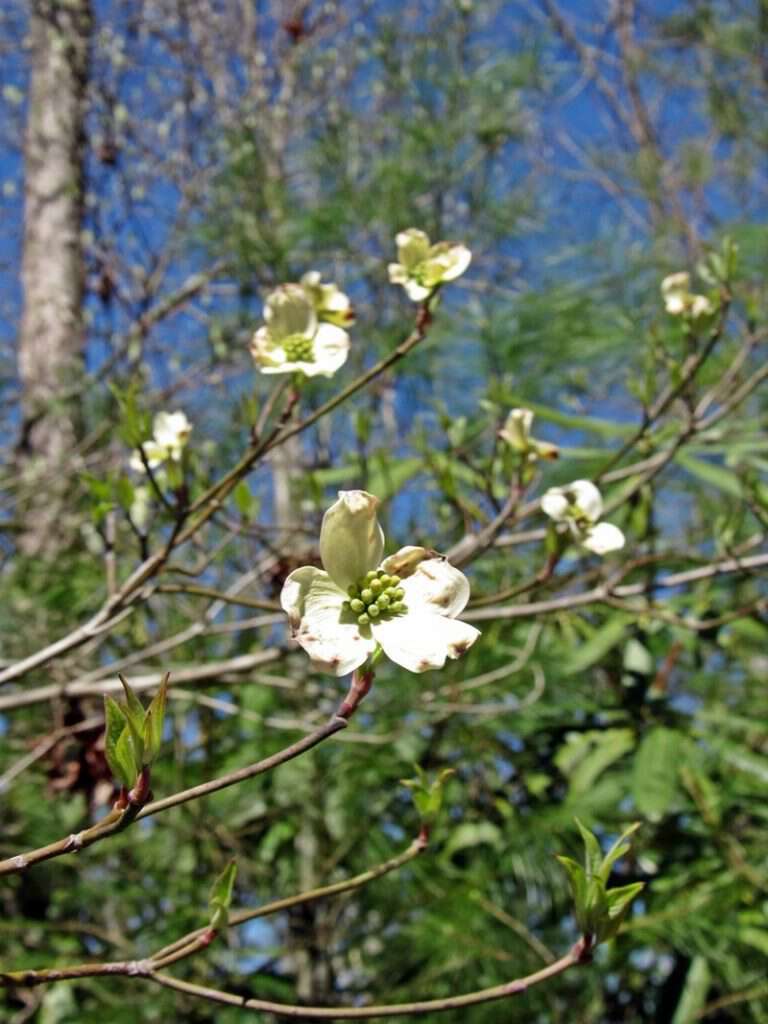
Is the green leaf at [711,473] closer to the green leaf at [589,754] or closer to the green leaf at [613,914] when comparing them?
the green leaf at [589,754]

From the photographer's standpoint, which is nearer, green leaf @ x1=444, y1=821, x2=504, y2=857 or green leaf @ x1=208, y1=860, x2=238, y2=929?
green leaf @ x1=208, y1=860, x2=238, y2=929

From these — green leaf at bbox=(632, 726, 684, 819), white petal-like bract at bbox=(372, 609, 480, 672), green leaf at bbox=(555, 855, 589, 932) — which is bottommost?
green leaf at bbox=(632, 726, 684, 819)

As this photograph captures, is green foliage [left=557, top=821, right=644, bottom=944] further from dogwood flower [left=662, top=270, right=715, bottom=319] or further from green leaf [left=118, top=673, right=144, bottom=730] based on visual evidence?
dogwood flower [left=662, top=270, right=715, bottom=319]

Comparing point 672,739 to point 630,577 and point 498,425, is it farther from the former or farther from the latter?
point 498,425

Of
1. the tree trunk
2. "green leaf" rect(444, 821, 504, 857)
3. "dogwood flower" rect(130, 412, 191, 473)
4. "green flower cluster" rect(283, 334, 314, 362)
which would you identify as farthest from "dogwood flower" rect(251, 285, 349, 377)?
the tree trunk

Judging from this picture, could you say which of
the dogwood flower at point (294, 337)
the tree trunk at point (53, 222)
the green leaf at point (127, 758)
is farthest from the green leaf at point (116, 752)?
the tree trunk at point (53, 222)
